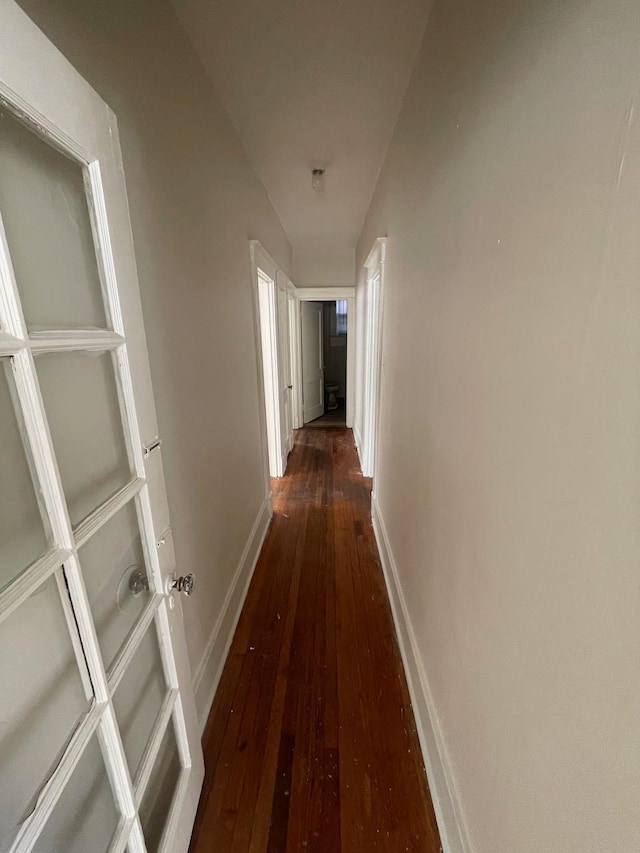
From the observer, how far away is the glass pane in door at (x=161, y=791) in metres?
0.89

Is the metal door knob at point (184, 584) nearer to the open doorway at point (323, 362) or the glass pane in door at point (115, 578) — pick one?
the glass pane in door at point (115, 578)

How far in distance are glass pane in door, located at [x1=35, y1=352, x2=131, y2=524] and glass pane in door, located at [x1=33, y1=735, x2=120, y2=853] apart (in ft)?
1.63

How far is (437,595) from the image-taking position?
1.18 m

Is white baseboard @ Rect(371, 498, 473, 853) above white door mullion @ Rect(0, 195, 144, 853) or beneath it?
beneath

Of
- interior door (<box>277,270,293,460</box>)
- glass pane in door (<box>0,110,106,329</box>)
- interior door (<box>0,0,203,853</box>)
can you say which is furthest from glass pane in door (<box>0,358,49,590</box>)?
interior door (<box>277,270,293,460</box>)

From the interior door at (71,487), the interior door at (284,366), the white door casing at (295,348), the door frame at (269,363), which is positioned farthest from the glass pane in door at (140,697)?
the white door casing at (295,348)

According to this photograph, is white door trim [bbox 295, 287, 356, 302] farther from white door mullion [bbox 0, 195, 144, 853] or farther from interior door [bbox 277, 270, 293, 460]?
white door mullion [bbox 0, 195, 144, 853]

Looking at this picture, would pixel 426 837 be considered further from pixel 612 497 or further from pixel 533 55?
pixel 533 55

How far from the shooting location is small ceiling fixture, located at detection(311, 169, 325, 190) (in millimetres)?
2455

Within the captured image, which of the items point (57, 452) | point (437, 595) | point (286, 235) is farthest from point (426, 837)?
point (286, 235)

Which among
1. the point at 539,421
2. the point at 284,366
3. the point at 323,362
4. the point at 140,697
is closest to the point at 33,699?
the point at 140,697

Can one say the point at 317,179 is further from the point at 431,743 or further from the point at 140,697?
the point at 431,743

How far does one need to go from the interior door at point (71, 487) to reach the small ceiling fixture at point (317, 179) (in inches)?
82.4

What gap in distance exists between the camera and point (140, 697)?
88 centimetres
